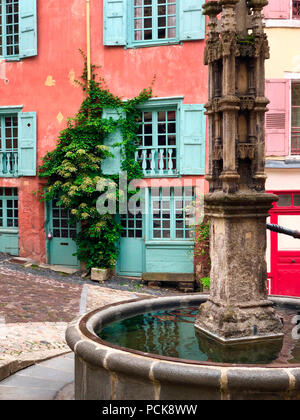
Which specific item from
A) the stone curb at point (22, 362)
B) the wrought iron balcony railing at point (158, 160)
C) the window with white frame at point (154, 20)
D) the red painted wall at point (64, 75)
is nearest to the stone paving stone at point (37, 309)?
the stone curb at point (22, 362)

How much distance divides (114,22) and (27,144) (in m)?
3.83

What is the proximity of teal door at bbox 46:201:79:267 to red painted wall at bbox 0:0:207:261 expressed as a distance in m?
0.21

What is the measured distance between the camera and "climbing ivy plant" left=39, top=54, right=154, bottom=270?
40.1ft

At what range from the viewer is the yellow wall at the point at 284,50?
11.6 meters

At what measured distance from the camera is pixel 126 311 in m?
5.30

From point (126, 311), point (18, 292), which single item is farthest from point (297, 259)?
point (126, 311)

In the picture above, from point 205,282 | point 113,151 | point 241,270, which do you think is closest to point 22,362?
point 241,270

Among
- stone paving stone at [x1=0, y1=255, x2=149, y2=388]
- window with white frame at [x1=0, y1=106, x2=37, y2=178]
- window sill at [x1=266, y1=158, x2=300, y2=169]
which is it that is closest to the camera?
stone paving stone at [x1=0, y1=255, x2=149, y2=388]

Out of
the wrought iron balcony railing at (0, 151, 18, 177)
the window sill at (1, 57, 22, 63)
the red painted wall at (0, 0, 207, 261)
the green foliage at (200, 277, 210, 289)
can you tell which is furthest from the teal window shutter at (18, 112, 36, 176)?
the green foliage at (200, 277, 210, 289)

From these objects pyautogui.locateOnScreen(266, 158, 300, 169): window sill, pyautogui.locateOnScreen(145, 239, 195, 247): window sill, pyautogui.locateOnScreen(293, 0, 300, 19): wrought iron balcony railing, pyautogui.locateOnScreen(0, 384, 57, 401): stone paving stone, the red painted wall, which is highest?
pyautogui.locateOnScreen(293, 0, 300, 19): wrought iron balcony railing

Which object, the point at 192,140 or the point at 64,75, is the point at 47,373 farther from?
the point at 64,75

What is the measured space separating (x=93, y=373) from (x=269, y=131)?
354 inches

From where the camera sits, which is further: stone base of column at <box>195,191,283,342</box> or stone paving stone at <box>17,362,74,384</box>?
→ stone paving stone at <box>17,362,74,384</box>

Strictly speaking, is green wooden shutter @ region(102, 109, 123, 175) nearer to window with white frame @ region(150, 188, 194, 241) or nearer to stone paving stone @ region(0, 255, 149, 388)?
window with white frame @ region(150, 188, 194, 241)
